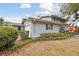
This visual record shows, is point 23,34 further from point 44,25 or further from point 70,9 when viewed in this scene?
point 70,9

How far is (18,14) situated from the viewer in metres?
2.93

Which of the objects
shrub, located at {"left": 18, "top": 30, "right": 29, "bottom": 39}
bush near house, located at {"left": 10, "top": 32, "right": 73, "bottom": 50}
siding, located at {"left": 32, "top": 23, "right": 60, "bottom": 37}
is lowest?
bush near house, located at {"left": 10, "top": 32, "right": 73, "bottom": 50}

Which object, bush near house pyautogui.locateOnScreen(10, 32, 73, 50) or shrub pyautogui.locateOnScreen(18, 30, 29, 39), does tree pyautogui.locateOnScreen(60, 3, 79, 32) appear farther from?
shrub pyautogui.locateOnScreen(18, 30, 29, 39)

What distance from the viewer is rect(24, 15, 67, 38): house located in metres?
2.93

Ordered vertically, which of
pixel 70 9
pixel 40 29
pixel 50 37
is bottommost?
pixel 50 37

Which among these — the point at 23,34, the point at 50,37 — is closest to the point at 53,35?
the point at 50,37

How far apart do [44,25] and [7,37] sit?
19.3 inches

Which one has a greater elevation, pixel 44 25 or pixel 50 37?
pixel 44 25

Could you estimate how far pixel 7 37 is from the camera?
2895mm

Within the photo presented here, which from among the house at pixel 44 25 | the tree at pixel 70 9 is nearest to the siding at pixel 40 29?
the house at pixel 44 25

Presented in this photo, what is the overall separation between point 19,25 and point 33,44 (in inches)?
A: 11.9

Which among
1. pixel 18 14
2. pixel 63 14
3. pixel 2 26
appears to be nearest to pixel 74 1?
pixel 63 14

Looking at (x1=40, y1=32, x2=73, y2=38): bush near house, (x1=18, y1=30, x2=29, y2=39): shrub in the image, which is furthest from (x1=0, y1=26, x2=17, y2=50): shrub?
(x1=40, y1=32, x2=73, y2=38): bush near house

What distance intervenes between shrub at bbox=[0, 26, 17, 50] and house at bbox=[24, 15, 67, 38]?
189 millimetres
